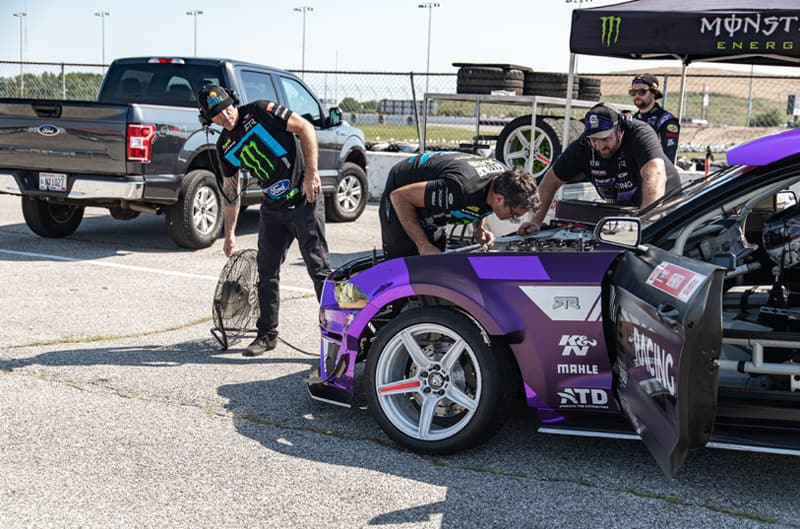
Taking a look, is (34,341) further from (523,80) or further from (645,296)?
(523,80)

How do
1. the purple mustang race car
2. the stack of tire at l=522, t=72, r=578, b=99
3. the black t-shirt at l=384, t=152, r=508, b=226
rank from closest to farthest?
the purple mustang race car < the black t-shirt at l=384, t=152, r=508, b=226 < the stack of tire at l=522, t=72, r=578, b=99

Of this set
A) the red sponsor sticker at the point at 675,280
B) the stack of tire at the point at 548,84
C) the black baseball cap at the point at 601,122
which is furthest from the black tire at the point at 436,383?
the stack of tire at the point at 548,84

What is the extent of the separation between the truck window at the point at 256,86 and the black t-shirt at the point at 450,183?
5448mm

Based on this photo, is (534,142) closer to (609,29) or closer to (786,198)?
(609,29)

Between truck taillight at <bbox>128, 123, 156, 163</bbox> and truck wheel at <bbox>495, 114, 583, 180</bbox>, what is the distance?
175 inches

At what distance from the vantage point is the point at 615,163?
6.12 meters

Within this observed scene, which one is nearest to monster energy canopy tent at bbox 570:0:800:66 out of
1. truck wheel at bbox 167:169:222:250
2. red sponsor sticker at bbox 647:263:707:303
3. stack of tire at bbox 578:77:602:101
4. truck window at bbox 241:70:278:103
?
truck window at bbox 241:70:278:103

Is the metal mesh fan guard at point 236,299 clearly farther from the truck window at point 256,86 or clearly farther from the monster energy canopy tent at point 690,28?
the truck window at point 256,86

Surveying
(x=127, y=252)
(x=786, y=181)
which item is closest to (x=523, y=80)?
(x=127, y=252)

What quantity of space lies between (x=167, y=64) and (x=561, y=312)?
7521 mm

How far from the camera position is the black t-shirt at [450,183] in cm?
460

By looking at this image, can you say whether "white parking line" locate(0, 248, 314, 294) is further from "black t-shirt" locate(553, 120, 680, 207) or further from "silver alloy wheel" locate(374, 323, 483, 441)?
"silver alloy wheel" locate(374, 323, 483, 441)

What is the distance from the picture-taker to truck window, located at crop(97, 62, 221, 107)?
9.85 metres

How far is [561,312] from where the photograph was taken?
383 cm
